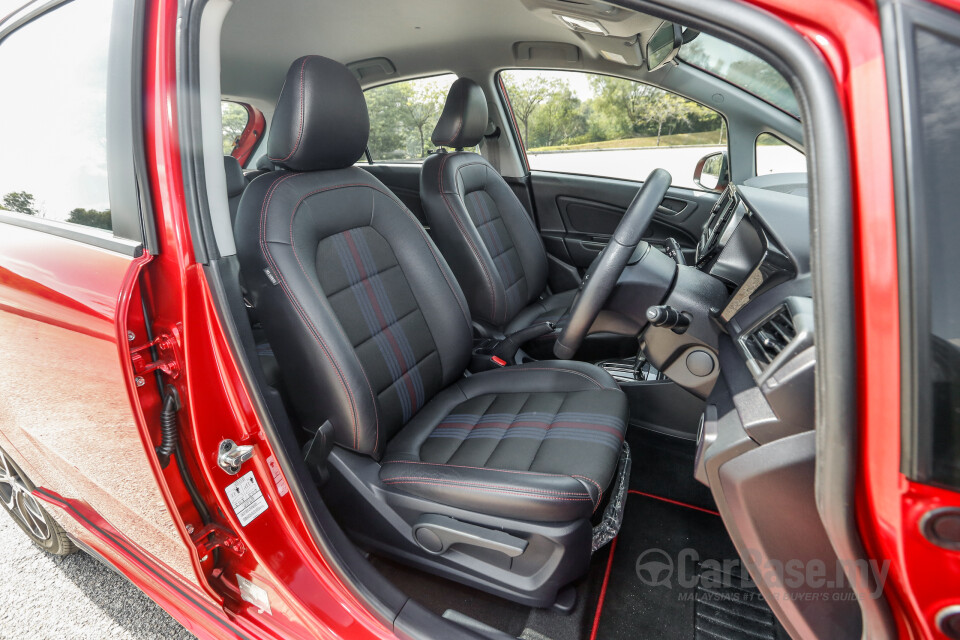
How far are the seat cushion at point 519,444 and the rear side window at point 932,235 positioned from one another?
691mm

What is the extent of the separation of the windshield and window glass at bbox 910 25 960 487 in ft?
5.08

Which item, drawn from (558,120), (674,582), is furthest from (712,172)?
(674,582)

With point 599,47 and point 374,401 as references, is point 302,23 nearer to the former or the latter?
point 599,47

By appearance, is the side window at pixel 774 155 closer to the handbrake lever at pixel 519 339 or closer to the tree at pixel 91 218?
the handbrake lever at pixel 519 339

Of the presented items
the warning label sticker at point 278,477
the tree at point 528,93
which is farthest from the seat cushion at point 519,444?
the tree at point 528,93

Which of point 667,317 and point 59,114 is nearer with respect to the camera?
point 59,114

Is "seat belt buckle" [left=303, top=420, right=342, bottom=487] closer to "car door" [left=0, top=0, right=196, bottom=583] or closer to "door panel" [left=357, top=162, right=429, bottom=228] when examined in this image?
"car door" [left=0, top=0, right=196, bottom=583]

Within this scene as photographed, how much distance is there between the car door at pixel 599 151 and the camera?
7.50 feet

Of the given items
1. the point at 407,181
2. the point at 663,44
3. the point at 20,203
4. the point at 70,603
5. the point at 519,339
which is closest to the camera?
the point at 20,203

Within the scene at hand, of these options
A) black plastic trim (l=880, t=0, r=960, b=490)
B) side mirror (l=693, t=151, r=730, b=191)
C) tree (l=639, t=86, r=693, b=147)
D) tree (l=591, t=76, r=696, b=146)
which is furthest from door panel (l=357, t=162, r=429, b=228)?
black plastic trim (l=880, t=0, r=960, b=490)

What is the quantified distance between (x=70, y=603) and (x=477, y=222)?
174 cm

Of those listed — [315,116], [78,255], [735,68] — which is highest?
[735,68]

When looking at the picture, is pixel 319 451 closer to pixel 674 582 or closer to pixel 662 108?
pixel 674 582

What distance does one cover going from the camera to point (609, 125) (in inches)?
94.5
